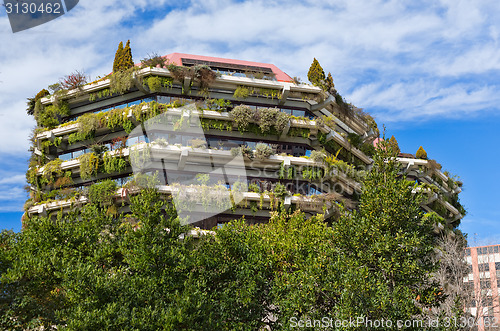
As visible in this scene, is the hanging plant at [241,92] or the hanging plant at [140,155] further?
the hanging plant at [241,92]

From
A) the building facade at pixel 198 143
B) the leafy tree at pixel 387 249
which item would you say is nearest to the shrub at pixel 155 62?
the building facade at pixel 198 143

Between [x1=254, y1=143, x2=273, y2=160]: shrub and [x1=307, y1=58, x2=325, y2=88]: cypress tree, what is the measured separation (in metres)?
8.23

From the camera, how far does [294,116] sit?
142ft

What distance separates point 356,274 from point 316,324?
2756 millimetres

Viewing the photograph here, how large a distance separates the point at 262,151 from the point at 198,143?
4785mm

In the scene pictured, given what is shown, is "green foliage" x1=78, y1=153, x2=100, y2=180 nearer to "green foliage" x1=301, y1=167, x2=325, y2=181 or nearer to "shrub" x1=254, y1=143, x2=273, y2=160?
"shrub" x1=254, y1=143, x2=273, y2=160

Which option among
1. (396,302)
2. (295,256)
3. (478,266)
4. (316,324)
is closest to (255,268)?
(295,256)

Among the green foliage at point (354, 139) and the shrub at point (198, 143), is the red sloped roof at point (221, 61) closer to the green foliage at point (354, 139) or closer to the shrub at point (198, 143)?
the green foliage at point (354, 139)

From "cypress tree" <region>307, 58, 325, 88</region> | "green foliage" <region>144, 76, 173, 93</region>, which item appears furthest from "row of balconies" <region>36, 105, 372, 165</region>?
"cypress tree" <region>307, 58, 325, 88</region>

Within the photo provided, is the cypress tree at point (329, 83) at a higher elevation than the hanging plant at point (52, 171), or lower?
higher

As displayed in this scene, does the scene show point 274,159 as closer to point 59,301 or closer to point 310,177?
point 310,177

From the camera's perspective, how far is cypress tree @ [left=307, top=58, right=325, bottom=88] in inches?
1790

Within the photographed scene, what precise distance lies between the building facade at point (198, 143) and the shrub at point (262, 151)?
0.08 metres

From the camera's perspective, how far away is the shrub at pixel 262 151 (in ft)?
133
